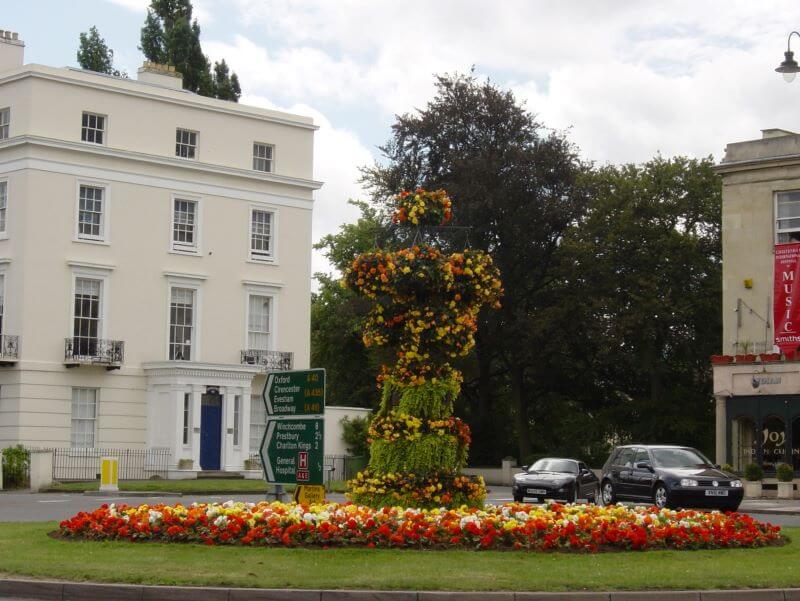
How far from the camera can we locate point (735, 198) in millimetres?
49094

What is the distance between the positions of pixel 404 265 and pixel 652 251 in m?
37.5

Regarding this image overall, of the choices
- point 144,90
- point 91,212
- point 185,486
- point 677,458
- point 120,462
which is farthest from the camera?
point 144,90

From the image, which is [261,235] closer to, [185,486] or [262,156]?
[262,156]

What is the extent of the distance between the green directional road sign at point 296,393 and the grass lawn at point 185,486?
1910cm

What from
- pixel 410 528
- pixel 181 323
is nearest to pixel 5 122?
pixel 181 323

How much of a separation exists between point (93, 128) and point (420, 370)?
32.6 meters

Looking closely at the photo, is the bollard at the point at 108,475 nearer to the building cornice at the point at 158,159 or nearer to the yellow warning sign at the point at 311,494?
the building cornice at the point at 158,159

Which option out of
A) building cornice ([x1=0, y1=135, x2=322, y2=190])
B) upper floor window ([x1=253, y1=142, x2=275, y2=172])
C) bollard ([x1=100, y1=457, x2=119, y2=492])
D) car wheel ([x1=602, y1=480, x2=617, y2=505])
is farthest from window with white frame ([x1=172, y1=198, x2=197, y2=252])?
car wheel ([x1=602, y1=480, x2=617, y2=505])

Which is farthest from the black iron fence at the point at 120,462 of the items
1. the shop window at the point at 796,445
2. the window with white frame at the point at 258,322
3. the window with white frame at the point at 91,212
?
the shop window at the point at 796,445

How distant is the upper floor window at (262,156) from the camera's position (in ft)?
177

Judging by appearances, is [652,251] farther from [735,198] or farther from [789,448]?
[789,448]

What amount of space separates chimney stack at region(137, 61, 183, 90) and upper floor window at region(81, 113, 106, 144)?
4.46 meters

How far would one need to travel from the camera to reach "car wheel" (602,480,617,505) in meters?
31.8

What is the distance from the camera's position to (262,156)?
54.3 m
